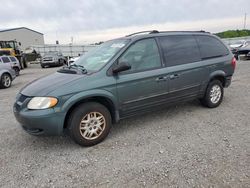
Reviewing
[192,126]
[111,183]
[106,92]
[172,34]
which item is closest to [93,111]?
[106,92]

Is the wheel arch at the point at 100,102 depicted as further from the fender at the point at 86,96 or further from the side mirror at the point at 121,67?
the side mirror at the point at 121,67

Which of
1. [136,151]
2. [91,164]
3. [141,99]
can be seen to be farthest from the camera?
[141,99]

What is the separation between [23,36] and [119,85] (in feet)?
178

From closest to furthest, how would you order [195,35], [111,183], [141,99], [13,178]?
[111,183]
[13,178]
[141,99]
[195,35]

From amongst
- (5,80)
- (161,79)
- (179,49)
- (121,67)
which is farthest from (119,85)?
(5,80)

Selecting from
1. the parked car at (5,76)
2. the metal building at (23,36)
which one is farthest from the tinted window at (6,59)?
the metal building at (23,36)

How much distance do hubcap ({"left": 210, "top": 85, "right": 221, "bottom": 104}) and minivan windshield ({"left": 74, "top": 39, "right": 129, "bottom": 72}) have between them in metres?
2.42

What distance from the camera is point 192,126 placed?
3.89 metres

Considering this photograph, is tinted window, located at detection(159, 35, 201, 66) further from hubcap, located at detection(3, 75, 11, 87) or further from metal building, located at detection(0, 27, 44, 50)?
metal building, located at detection(0, 27, 44, 50)

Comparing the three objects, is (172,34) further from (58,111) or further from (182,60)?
(58,111)

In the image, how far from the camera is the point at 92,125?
329cm

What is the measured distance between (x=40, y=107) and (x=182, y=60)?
2792 mm

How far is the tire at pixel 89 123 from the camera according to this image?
3.11m

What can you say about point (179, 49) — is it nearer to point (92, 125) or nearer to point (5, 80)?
point (92, 125)
